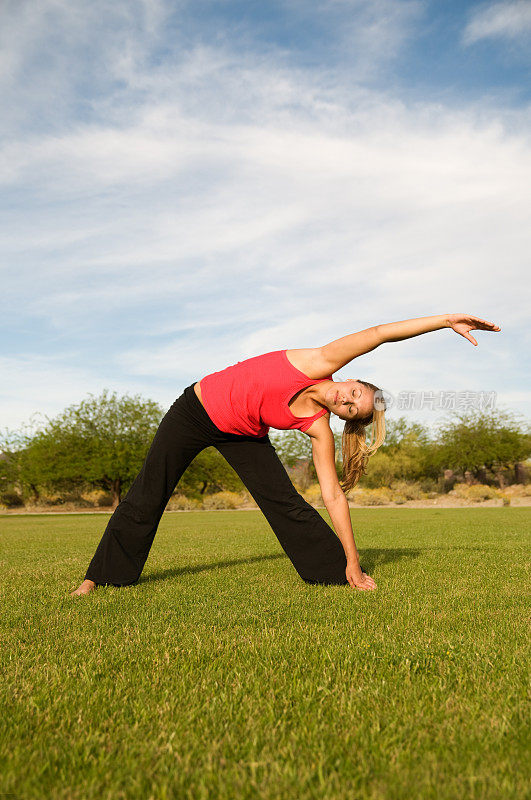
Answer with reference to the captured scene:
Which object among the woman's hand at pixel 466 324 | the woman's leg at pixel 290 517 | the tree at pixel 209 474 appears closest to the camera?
the woman's hand at pixel 466 324

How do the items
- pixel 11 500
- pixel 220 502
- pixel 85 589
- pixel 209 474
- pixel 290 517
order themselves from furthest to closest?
pixel 209 474
pixel 11 500
pixel 220 502
pixel 290 517
pixel 85 589

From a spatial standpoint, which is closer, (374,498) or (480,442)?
(374,498)

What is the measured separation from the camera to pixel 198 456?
148 ft

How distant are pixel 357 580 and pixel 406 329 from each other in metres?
2.45

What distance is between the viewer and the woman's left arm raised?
4.38 m

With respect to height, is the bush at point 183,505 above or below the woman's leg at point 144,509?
below

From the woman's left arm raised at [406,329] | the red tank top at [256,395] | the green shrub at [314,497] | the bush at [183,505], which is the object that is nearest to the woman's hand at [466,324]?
the woman's left arm raised at [406,329]

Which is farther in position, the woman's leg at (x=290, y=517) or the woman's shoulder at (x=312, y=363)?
the woman's leg at (x=290, y=517)

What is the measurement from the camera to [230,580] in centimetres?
615

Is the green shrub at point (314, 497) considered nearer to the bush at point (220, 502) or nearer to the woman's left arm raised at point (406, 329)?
the bush at point (220, 502)

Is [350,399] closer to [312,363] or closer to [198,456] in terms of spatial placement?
[312,363]

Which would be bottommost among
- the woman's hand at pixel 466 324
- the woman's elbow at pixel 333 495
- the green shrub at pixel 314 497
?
the green shrub at pixel 314 497

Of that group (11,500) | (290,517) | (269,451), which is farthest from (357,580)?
(11,500)

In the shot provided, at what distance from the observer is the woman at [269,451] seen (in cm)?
501
